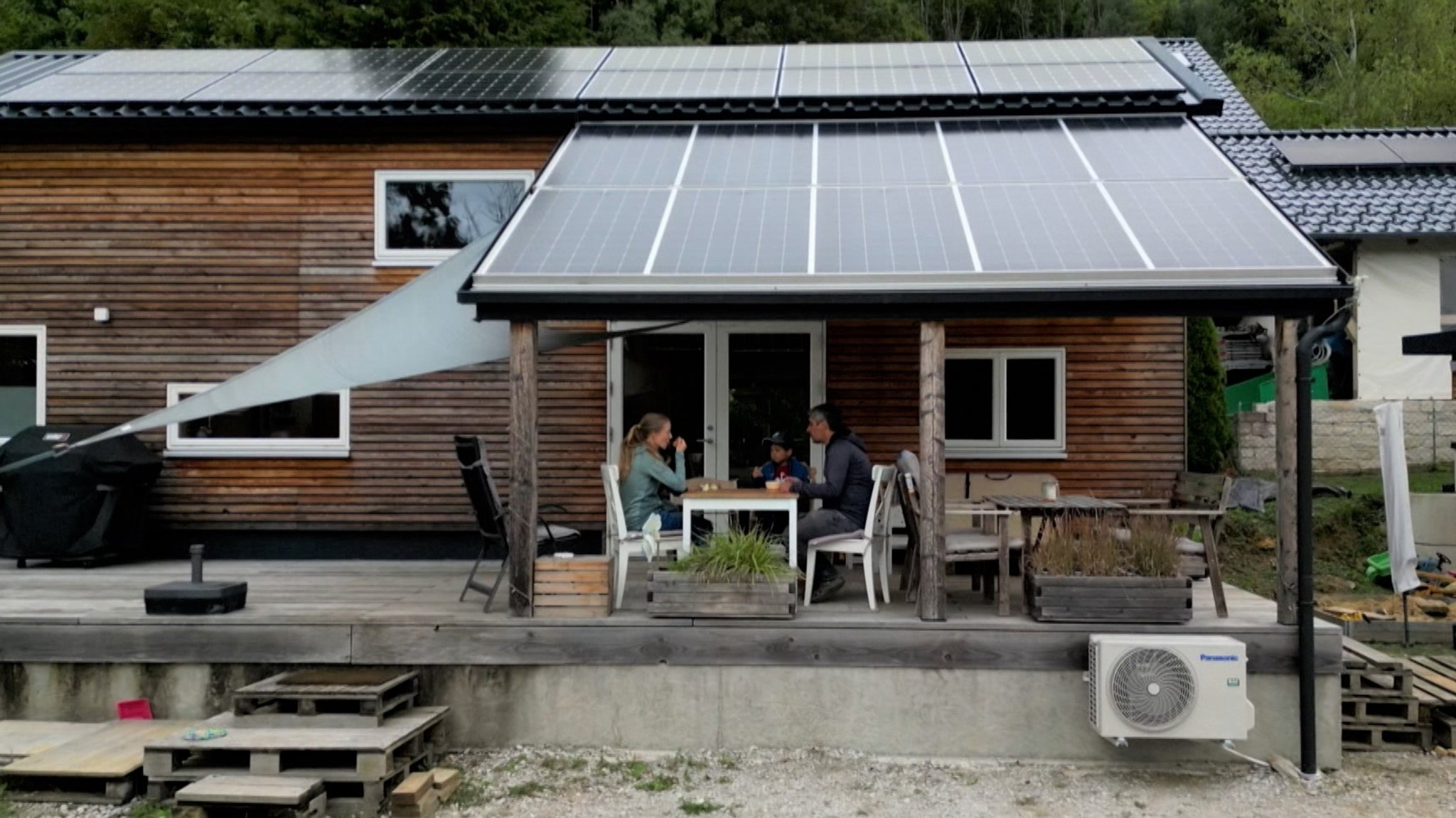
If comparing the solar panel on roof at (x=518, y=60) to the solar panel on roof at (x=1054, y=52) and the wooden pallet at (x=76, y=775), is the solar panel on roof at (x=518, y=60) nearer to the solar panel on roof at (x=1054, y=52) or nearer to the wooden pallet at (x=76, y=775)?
the solar panel on roof at (x=1054, y=52)

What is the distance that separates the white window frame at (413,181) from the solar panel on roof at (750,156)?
172 cm

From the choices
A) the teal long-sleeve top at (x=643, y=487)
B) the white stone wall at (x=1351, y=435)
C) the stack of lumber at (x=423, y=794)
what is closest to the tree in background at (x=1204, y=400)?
the white stone wall at (x=1351, y=435)

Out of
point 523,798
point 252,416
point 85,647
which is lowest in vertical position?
point 523,798

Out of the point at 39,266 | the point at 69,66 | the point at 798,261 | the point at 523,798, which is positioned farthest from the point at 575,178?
the point at 69,66

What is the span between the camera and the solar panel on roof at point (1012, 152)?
7.23m

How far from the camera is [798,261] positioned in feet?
19.5

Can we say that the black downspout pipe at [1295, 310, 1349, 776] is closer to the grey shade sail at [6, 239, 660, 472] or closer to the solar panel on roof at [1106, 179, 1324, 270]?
the solar panel on roof at [1106, 179, 1324, 270]

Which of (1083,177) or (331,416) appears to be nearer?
(1083,177)

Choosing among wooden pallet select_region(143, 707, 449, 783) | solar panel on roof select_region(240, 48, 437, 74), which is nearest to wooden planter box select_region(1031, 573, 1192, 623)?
wooden pallet select_region(143, 707, 449, 783)

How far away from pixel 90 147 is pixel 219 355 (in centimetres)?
208

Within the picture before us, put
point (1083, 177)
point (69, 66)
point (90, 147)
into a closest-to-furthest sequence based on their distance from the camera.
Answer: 1. point (1083, 177)
2. point (90, 147)
3. point (69, 66)

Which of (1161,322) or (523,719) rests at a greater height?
(1161,322)

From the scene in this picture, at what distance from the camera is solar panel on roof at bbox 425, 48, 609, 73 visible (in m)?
10.1

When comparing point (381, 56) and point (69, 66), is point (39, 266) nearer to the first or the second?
point (69, 66)
